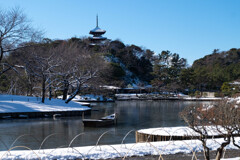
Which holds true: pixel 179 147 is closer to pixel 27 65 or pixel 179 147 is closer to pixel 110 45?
pixel 27 65

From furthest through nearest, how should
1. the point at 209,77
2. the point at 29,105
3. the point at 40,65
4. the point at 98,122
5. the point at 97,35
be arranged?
1. the point at 97,35
2. the point at 209,77
3. the point at 40,65
4. the point at 29,105
5. the point at 98,122

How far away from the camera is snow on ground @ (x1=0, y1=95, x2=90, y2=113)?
22875mm

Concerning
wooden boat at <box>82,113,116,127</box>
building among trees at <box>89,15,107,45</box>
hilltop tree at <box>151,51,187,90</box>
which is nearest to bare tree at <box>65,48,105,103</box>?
wooden boat at <box>82,113,116,127</box>

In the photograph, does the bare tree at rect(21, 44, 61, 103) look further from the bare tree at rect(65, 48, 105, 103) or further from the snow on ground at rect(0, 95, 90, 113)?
the bare tree at rect(65, 48, 105, 103)

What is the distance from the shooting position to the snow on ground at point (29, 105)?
22875mm

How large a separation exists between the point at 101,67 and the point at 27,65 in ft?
25.9

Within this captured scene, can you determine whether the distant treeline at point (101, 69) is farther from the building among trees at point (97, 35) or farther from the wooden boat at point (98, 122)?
the wooden boat at point (98, 122)

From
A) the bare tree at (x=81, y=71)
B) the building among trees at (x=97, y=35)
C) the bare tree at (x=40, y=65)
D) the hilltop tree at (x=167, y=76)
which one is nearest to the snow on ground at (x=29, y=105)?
the bare tree at (x=40, y=65)

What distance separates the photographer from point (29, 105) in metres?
24.4


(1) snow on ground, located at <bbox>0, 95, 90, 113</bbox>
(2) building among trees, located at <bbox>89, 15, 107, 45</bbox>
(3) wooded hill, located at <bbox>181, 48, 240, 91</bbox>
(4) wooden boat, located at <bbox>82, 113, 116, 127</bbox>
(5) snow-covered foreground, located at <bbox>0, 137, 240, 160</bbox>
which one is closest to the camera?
(5) snow-covered foreground, located at <bbox>0, 137, 240, 160</bbox>

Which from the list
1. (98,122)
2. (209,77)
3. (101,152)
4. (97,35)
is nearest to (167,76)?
(209,77)

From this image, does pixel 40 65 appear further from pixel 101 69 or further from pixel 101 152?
pixel 101 152

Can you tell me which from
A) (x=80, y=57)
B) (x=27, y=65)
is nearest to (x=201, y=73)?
(x=80, y=57)

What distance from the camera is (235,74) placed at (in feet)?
188
